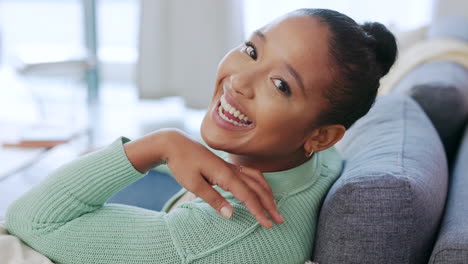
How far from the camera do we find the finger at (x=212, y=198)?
37.1 inches

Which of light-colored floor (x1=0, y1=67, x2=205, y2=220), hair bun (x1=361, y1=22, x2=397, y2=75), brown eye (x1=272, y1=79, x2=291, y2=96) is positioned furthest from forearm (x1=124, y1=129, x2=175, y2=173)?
light-colored floor (x1=0, y1=67, x2=205, y2=220)

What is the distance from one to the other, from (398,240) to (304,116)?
27 centimetres

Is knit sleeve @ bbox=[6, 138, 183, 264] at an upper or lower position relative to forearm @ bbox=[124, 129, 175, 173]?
lower

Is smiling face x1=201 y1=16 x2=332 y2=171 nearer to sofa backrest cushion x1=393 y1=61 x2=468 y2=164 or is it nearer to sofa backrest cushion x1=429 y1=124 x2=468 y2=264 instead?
sofa backrest cushion x1=429 y1=124 x2=468 y2=264

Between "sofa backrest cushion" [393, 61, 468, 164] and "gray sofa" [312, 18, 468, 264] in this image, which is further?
"sofa backrest cushion" [393, 61, 468, 164]

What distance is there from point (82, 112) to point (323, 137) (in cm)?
354

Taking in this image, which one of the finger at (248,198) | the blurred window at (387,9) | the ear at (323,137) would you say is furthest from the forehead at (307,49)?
the blurred window at (387,9)

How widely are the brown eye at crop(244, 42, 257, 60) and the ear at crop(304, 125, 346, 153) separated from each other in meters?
0.18

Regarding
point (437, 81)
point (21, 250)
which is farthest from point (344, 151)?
point (21, 250)

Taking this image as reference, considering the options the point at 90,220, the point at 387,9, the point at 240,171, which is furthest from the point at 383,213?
the point at 387,9

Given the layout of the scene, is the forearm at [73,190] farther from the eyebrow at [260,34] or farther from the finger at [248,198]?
the eyebrow at [260,34]

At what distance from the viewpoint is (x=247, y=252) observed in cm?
95

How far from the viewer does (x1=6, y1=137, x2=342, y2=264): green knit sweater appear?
0.93 m

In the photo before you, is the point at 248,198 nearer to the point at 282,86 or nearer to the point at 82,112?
the point at 282,86
